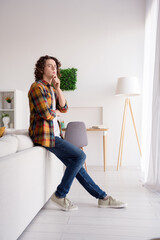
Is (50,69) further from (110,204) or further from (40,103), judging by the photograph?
(110,204)

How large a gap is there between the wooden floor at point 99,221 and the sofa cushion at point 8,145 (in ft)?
2.00

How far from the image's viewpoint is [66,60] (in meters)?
4.43

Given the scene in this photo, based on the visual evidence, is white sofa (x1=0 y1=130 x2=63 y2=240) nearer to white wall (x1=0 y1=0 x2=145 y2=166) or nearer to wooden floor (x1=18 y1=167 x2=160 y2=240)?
wooden floor (x1=18 y1=167 x2=160 y2=240)

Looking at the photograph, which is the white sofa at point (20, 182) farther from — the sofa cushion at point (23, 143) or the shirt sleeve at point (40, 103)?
the shirt sleeve at point (40, 103)

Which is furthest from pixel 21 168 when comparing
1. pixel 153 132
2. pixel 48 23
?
pixel 48 23

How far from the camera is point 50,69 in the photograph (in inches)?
85.7

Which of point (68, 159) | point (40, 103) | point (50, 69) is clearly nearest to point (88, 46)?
point (50, 69)

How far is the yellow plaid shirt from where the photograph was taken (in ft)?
6.33

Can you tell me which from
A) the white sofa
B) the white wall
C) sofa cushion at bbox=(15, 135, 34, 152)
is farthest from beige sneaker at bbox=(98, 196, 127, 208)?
the white wall

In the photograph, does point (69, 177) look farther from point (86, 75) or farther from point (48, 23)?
point (48, 23)

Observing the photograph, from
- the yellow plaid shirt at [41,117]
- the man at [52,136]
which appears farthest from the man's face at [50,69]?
the yellow plaid shirt at [41,117]

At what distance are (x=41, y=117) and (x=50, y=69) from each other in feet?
1.69

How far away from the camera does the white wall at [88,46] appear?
14.1 ft

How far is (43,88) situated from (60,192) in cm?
95
